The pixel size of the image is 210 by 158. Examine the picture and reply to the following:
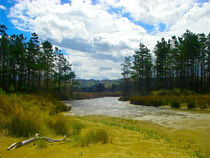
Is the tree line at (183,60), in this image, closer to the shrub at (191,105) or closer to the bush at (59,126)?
the shrub at (191,105)

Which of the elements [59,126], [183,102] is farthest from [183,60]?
[59,126]

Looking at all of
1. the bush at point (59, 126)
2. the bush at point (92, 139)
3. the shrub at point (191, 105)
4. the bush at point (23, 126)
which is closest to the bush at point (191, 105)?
the shrub at point (191, 105)

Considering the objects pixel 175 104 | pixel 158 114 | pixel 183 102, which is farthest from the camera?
pixel 183 102


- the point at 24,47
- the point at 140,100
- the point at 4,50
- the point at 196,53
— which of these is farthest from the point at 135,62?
the point at 4,50

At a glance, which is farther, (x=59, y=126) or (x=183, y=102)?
(x=183, y=102)

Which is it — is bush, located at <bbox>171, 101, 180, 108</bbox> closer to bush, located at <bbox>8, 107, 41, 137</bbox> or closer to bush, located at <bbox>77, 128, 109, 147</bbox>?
bush, located at <bbox>77, 128, 109, 147</bbox>

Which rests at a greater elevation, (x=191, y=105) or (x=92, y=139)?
(x=92, y=139)

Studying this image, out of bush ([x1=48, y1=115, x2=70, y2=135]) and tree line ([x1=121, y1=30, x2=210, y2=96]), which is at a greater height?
tree line ([x1=121, y1=30, x2=210, y2=96])

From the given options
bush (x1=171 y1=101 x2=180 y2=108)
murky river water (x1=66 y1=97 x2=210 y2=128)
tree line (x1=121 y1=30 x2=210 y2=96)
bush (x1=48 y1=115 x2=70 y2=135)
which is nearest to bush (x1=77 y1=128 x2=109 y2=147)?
bush (x1=48 y1=115 x2=70 y2=135)

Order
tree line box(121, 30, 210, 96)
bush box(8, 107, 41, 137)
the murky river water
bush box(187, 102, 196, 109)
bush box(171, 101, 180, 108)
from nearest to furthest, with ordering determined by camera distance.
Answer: bush box(8, 107, 41, 137), the murky river water, bush box(187, 102, 196, 109), bush box(171, 101, 180, 108), tree line box(121, 30, 210, 96)

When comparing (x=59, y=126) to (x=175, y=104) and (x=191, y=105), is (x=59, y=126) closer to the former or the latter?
(x=191, y=105)

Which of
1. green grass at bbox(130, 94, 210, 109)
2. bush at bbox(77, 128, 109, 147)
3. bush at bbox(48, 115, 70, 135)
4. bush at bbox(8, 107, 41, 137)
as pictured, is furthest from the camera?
green grass at bbox(130, 94, 210, 109)

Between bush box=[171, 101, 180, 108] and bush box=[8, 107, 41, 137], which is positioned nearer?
bush box=[8, 107, 41, 137]

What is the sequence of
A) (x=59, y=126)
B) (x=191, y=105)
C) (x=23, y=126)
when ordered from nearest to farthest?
(x=23, y=126) → (x=59, y=126) → (x=191, y=105)
